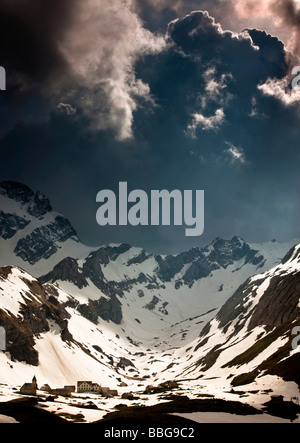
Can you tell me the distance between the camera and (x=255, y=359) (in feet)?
435

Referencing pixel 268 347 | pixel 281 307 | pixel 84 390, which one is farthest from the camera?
pixel 281 307

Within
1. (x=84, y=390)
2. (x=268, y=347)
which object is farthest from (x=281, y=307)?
(x=84, y=390)

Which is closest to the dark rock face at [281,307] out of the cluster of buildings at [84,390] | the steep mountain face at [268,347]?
the steep mountain face at [268,347]

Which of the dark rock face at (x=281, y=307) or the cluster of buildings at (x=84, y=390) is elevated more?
the dark rock face at (x=281, y=307)

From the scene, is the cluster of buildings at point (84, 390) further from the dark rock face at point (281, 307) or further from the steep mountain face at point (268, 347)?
the dark rock face at point (281, 307)

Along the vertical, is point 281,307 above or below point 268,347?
above

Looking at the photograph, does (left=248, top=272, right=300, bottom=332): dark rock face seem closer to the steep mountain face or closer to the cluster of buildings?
the steep mountain face

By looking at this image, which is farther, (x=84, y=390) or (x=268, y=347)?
(x=84, y=390)

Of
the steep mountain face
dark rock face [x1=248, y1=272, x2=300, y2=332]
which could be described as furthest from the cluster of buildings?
dark rock face [x1=248, y1=272, x2=300, y2=332]

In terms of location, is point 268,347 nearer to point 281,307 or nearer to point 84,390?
point 281,307

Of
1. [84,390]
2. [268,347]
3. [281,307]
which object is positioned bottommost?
[84,390]

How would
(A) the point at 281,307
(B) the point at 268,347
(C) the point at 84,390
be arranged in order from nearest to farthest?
(B) the point at 268,347, (C) the point at 84,390, (A) the point at 281,307

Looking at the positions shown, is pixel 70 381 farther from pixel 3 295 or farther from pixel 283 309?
pixel 283 309

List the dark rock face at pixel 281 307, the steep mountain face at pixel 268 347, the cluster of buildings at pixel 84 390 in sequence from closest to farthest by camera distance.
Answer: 1. the steep mountain face at pixel 268 347
2. the cluster of buildings at pixel 84 390
3. the dark rock face at pixel 281 307
